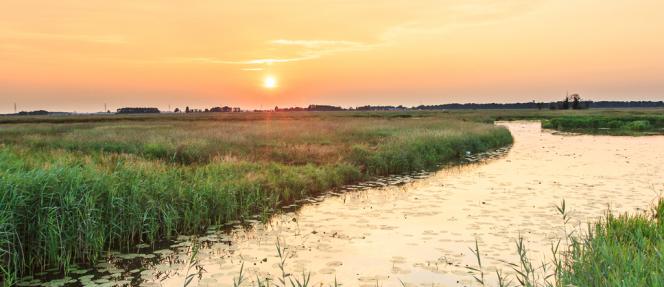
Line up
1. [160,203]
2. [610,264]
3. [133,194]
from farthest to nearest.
Result: [160,203] → [133,194] → [610,264]

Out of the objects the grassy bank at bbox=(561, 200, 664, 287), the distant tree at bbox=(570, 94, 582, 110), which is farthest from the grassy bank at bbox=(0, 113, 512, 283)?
the distant tree at bbox=(570, 94, 582, 110)

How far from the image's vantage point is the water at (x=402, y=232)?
9.52 meters

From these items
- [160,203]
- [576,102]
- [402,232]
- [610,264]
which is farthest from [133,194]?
[576,102]

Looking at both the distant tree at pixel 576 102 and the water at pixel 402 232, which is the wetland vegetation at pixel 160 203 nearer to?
the water at pixel 402 232

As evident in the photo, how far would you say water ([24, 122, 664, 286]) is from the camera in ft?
31.2

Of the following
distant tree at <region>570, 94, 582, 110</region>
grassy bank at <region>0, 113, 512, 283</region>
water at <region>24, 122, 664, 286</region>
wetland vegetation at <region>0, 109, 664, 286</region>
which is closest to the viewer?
wetland vegetation at <region>0, 109, 664, 286</region>

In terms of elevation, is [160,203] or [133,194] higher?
[133,194]

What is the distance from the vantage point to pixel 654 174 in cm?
2286

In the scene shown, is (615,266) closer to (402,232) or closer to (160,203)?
(402,232)

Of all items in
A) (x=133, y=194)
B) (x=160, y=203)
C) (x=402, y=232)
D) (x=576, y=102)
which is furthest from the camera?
(x=576, y=102)

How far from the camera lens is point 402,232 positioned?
499 inches

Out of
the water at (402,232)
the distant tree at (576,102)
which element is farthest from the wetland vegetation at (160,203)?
the distant tree at (576,102)

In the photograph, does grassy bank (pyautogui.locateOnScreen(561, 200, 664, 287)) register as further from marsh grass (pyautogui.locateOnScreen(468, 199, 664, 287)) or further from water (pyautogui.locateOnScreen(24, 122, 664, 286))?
Result: water (pyautogui.locateOnScreen(24, 122, 664, 286))

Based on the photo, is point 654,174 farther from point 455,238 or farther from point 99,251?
point 99,251
